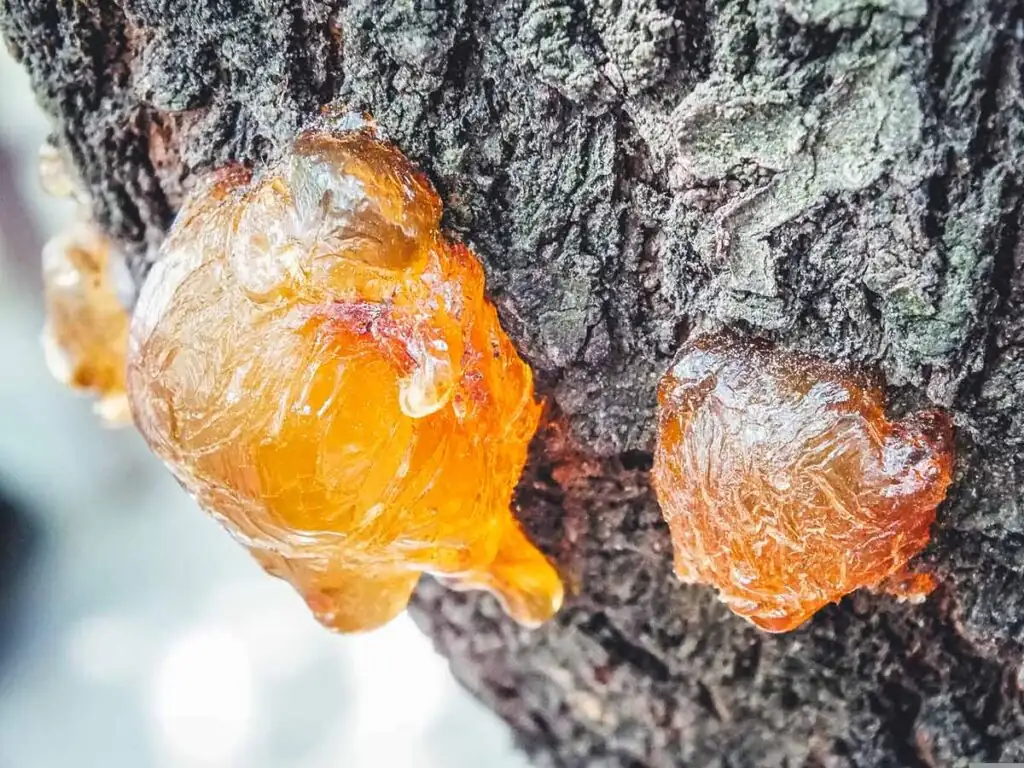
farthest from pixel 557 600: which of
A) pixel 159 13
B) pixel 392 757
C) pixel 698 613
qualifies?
pixel 392 757

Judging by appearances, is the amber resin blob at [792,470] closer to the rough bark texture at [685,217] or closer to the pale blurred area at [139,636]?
the rough bark texture at [685,217]

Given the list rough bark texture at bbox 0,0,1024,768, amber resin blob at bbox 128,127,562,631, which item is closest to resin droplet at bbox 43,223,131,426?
rough bark texture at bbox 0,0,1024,768

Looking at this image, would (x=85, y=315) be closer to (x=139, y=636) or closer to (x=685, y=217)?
(x=685, y=217)

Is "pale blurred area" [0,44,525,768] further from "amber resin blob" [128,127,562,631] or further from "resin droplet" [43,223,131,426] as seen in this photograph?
"amber resin blob" [128,127,562,631]

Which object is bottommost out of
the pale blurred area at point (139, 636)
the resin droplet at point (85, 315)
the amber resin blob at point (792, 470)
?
the pale blurred area at point (139, 636)

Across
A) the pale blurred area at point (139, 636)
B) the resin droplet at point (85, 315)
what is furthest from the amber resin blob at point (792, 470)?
the pale blurred area at point (139, 636)

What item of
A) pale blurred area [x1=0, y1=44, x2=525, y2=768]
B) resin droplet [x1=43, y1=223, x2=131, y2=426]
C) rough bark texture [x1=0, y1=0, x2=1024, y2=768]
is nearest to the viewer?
rough bark texture [x1=0, y1=0, x2=1024, y2=768]

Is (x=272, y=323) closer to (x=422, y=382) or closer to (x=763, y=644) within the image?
(x=422, y=382)

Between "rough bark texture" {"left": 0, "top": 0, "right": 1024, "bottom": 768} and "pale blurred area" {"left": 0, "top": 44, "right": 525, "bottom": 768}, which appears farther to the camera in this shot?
"pale blurred area" {"left": 0, "top": 44, "right": 525, "bottom": 768}
